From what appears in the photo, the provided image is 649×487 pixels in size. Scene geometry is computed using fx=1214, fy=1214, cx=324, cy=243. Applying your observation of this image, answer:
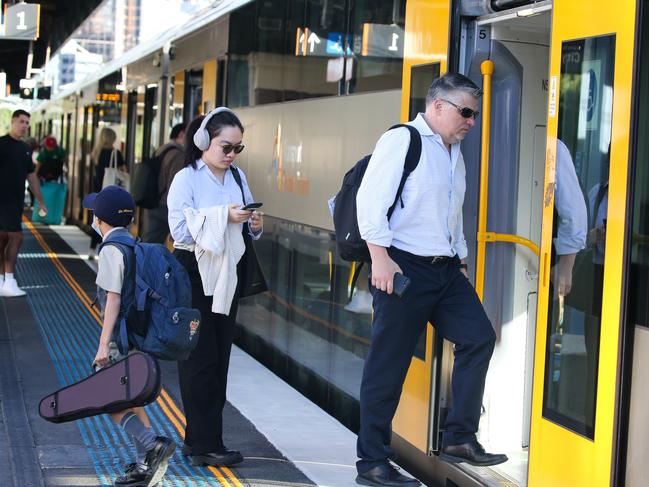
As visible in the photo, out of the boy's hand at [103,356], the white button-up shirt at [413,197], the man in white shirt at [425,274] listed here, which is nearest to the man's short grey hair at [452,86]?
the man in white shirt at [425,274]

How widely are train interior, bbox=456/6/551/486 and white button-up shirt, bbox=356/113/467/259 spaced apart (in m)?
0.51

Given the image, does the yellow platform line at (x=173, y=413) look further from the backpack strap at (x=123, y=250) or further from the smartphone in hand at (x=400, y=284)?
the smartphone in hand at (x=400, y=284)

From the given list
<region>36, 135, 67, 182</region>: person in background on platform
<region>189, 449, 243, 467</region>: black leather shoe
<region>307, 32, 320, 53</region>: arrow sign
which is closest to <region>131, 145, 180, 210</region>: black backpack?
<region>307, 32, 320, 53</region>: arrow sign

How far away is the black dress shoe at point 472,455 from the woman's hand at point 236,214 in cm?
126

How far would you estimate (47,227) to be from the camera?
Result: 70.3 feet

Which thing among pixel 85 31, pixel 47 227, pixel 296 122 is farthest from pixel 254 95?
pixel 85 31

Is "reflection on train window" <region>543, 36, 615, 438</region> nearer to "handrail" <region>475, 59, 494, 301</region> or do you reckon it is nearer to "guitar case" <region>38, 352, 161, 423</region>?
"handrail" <region>475, 59, 494, 301</region>

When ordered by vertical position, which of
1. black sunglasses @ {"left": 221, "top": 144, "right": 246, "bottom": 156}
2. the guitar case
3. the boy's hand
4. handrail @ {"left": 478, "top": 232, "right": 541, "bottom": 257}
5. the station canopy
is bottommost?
the guitar case

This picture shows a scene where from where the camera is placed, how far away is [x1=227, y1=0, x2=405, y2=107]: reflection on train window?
602 centimetres

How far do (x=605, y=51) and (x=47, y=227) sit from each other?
1845cm

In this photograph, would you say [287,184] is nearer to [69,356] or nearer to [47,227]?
[69,356]

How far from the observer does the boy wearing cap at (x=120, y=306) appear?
481cm

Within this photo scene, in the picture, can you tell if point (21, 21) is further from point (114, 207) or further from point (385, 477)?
point (385, 477)

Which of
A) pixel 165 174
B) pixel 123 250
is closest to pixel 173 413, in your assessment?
pixel 123 250
